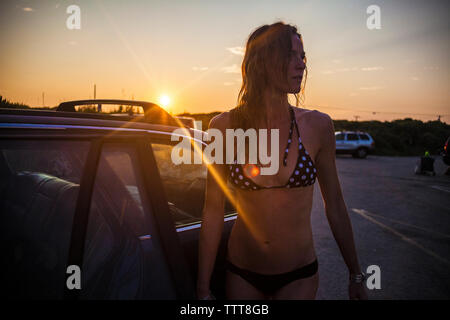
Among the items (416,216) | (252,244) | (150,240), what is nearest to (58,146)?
(150,240)

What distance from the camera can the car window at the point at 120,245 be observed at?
1354 millimetres

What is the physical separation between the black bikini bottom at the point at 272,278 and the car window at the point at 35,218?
832mm

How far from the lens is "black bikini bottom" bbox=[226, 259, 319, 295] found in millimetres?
1608

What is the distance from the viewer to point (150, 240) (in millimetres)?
1473

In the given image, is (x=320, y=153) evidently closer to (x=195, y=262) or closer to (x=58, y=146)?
(x=195, y=262)

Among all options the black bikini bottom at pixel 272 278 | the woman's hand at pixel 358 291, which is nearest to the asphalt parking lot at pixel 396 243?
the woman's hand at pixel 358 291

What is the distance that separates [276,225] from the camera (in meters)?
1.62

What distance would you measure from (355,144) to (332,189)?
26396 millimetres

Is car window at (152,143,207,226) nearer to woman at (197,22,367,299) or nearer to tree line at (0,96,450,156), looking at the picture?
woman at (197,22,367,299)

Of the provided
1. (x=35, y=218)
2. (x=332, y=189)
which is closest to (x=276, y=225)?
(x=332, y=189)

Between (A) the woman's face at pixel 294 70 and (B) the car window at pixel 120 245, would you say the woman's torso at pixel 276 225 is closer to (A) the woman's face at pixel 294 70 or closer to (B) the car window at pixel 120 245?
(A) the woman's face at pixel 294 70

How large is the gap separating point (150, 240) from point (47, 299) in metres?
0.44

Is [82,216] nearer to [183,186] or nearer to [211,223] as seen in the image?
[211,223]

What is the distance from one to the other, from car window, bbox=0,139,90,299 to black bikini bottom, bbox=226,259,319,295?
2.73 ft
